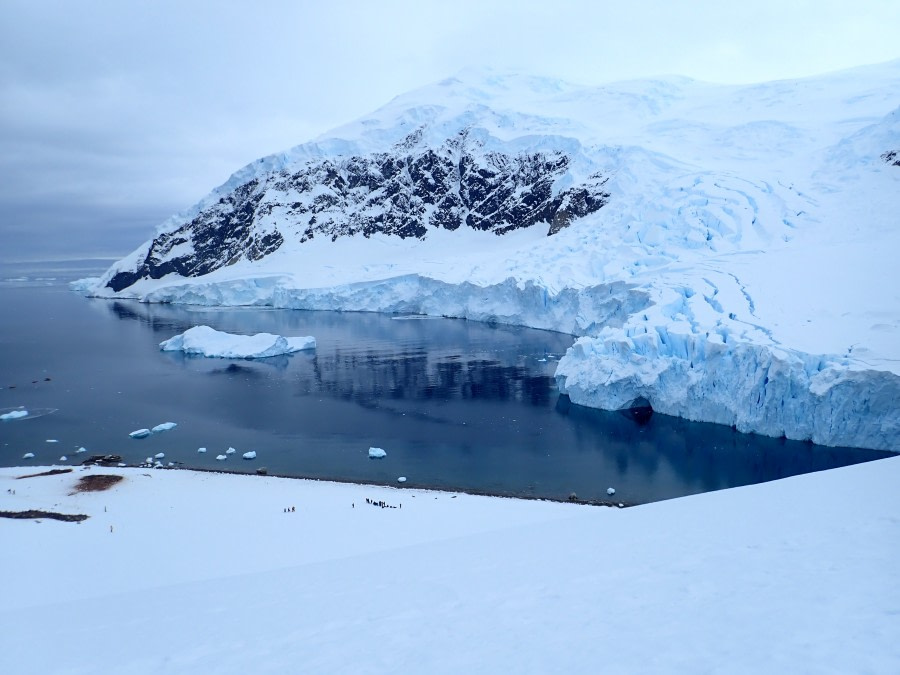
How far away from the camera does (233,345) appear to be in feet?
99.8

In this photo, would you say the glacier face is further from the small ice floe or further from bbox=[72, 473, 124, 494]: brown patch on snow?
bbox=[72, 473, 124, 494]: brown patch on snow

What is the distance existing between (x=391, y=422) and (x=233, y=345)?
15.3 meters

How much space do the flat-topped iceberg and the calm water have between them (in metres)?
0.75

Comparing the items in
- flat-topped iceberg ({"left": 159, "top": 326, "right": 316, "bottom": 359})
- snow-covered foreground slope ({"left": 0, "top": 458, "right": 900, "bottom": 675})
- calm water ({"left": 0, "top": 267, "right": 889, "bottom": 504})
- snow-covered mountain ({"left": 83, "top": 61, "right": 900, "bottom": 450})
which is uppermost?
snow-covered mountain ({"left": 83, "top": 61, "right": 900, "bottom": 450})

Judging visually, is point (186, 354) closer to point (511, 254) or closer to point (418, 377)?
point (418, 377)

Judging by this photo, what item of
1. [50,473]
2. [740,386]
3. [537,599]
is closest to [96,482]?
[50,473]

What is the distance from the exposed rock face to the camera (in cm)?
5822

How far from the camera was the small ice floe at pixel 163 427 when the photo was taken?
17953 mm

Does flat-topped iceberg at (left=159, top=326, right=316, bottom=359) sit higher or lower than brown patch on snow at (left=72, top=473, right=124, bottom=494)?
higher

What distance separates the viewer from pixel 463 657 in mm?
3604

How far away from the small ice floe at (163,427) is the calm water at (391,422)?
342mm

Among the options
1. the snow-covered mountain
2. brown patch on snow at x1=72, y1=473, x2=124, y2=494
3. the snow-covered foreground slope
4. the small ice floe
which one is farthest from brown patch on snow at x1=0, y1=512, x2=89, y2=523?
the snow-covered mountain

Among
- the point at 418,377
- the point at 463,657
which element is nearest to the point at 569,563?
the point at 463,657

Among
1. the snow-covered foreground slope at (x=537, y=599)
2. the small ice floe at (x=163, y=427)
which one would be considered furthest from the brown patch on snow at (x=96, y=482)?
the small ice floe at (x=163, y=427)
